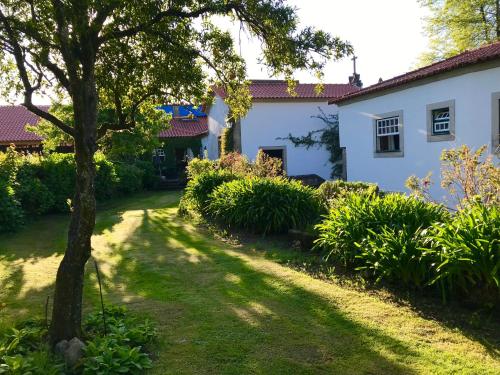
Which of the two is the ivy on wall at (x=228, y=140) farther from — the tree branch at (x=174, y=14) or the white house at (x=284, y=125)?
the tree branch at (x=174, y=14)

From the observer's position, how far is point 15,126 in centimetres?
3006

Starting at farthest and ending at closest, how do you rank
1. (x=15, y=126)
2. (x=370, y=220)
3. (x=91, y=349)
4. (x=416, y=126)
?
(x=15, y=126), (x=416, y=126), (x=370, y=220), (x=91, y=349)

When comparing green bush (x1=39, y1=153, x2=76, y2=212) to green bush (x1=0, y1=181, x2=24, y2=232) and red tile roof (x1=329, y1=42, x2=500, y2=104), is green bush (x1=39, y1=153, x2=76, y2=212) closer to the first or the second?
green bush (x1=0, y1=181, x2=24, y2=232)

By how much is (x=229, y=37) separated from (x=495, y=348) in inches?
187

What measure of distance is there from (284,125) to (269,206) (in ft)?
46.4

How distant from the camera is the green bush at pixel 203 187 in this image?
465 inches

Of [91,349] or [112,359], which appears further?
[91,349]

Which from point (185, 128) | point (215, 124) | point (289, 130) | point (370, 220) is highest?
point (185, 128)

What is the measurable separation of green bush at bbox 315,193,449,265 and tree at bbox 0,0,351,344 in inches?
85.3

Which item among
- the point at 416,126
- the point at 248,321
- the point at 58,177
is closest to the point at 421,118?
the point at 416,126

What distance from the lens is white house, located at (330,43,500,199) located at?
1020 cm

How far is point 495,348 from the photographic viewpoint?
3863 millimetres

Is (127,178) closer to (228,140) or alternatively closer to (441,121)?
(228,140)

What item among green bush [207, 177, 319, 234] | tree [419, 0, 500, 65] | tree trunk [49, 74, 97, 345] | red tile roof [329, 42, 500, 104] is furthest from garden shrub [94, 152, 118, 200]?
tree [419, 0, 500, 65]
